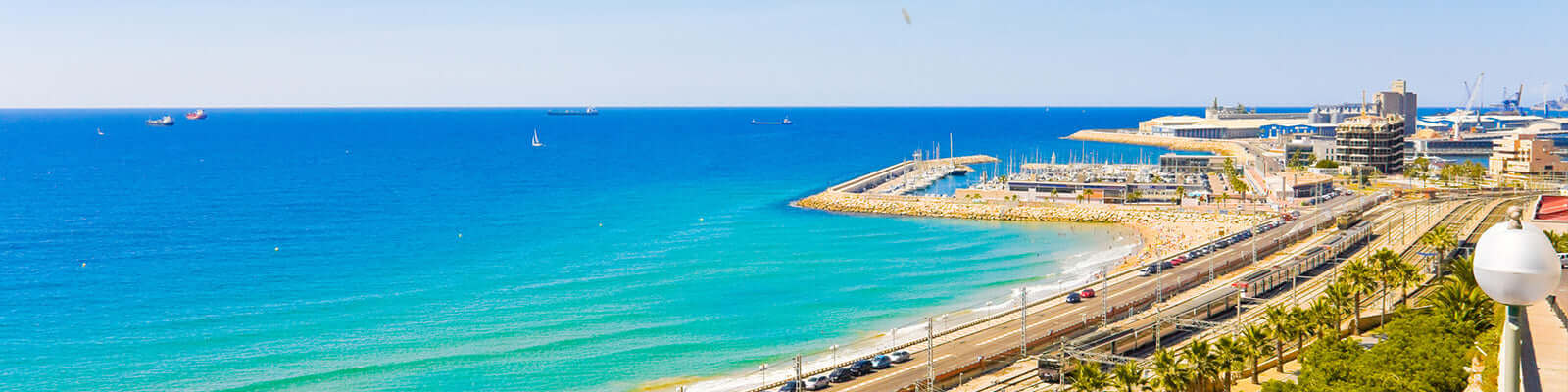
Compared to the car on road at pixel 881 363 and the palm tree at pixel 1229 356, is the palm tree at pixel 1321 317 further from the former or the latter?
the car on road at pixel 881 363

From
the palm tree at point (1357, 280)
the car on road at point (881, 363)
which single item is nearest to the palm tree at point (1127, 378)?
the car on road at point (881, 363)

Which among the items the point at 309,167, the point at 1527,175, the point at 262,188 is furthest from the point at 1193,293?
the point at 309,167

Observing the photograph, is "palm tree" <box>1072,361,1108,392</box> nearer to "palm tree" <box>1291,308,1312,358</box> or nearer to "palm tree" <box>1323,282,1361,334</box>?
"palm tree" <box>1291,308,1312,358</box>

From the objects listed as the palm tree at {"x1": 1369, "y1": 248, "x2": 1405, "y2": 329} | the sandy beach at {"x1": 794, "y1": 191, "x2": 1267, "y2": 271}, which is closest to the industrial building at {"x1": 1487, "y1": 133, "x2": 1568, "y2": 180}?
the sandy beach at {"x1": 794, "y1": 191, "x2": 1267, "y2": 271}

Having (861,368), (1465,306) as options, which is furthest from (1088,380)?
(1465,306)

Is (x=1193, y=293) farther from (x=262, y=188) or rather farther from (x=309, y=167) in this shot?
(x=309, y=167)

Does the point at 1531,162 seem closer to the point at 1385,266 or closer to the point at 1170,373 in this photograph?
the point at 1385,266

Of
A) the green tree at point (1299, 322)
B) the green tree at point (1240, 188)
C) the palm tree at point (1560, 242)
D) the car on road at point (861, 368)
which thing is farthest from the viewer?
the green tree at point (1240, 188)
